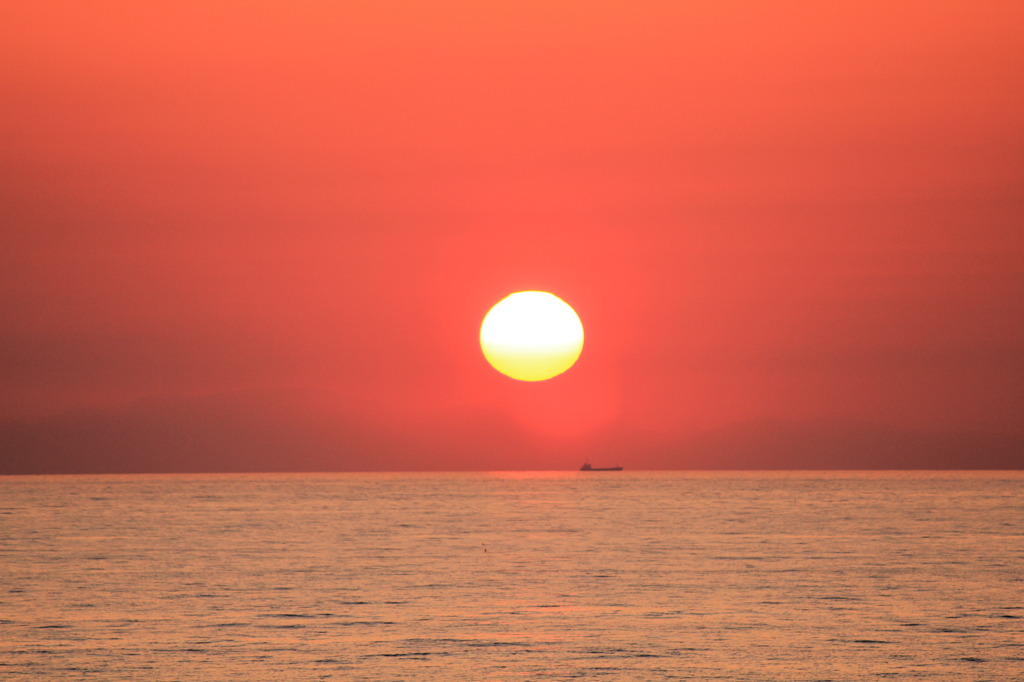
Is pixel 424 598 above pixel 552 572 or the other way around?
the other way around

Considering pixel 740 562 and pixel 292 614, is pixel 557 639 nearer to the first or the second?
pixel 292 614

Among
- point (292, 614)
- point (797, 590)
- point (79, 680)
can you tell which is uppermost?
point (797, 590)

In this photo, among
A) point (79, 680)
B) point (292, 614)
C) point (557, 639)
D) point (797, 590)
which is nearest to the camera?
point (79, 680)

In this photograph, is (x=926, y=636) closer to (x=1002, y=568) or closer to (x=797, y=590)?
(x=797, y=590)

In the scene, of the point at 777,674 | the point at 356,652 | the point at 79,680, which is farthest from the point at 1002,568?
the point at 79,680

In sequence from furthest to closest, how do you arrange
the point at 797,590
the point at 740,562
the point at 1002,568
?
the point at 740,562
the point at 1002,568
the point at 797,590

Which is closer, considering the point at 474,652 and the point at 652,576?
the point at 474,652

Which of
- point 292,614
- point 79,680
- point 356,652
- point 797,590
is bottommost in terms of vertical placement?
point 79,680

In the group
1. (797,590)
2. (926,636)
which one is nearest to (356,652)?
(926,636)

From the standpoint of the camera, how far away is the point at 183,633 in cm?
4575

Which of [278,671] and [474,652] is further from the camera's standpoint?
[474,652]

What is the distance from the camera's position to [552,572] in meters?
71.6

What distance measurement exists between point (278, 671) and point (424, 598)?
66.3ft

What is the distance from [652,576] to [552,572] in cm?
600
